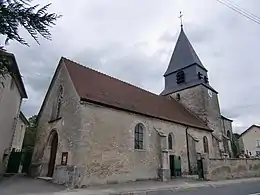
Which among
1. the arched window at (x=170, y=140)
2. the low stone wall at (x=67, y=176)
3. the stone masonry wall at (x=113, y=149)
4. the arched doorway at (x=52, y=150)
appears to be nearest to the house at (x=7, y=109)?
the arched doorway at (x=52, y=150)

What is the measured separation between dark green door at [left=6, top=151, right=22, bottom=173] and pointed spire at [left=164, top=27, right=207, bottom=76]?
70.6 ft

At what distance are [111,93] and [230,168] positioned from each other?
43.2ft

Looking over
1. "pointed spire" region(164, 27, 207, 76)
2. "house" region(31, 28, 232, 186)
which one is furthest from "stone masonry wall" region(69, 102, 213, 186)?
"pointed spire" region(164, 27, 207, 76)

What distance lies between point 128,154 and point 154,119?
4.20 meters

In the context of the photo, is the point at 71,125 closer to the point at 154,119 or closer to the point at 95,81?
the point at 95,81

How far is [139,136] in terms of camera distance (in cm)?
1700

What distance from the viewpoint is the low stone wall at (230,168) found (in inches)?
712

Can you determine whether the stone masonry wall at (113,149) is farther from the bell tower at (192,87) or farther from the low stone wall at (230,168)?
the bell tower at (192,87)

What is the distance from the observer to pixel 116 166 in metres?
14.5

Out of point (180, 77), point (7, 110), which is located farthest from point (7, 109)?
point (180, 77)

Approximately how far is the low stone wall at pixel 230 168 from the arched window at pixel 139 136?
5822 millimetres

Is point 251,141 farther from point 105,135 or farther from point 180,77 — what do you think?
point 105,135

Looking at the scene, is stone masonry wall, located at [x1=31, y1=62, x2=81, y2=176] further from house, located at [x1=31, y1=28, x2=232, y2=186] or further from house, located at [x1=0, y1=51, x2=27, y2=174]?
house, located at [x1=0, y1=51, x2=27, y2=174]

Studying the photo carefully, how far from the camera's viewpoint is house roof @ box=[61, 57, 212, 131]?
598 inches
